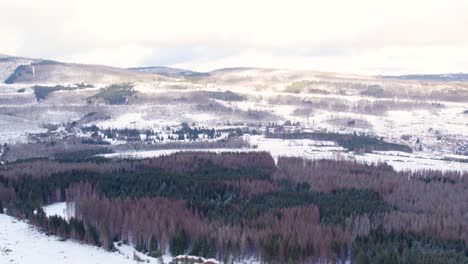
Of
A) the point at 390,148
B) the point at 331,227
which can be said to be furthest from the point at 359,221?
the point at 390,148

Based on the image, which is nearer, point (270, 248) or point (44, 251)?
point (270, 248)

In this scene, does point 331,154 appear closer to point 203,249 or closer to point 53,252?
point 203,249

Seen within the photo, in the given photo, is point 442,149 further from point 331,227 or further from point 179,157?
point 331,227

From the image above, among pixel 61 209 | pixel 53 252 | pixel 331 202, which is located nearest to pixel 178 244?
pixel 53 252

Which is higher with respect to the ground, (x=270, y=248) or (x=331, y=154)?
(x=270, y=248)

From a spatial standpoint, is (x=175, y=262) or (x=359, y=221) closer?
(x=175, y=262)

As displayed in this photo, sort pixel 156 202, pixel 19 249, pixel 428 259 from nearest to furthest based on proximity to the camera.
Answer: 1. pixel 428 259
2. pixel 19 249
3. pixel 156 202

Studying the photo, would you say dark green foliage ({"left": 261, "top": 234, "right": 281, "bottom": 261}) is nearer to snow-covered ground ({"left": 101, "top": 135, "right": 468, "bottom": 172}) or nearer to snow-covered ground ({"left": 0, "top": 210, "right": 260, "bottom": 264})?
snow-covered ground ({"left": 0, "top": 210, "right": 260, "bottom": 264})
